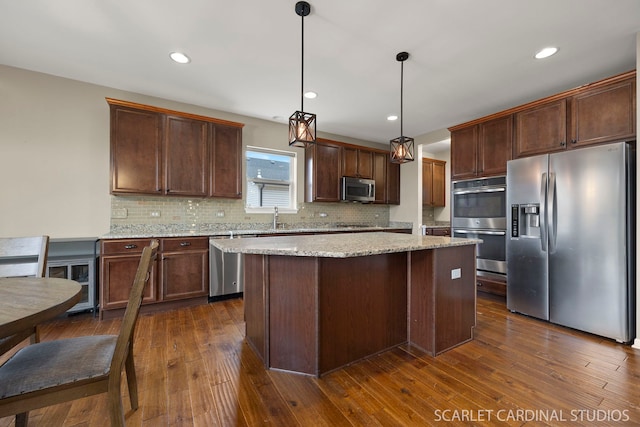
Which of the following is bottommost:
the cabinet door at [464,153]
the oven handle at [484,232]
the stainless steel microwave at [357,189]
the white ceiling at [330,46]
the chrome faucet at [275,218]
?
the oven handle at [484,232]

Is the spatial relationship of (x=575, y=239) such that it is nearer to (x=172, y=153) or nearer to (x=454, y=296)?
(x=454, y=296)

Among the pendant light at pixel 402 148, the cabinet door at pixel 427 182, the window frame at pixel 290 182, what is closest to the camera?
the pendant light at pixel 402 148

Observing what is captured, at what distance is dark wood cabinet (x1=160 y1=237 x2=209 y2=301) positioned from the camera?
314 cm

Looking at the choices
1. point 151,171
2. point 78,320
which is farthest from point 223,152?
point 78,320

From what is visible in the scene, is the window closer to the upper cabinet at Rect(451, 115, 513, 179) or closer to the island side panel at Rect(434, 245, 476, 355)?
the upper cabinet at Rect(451, 115, 513, 179)

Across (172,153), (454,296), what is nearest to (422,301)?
(454,296)

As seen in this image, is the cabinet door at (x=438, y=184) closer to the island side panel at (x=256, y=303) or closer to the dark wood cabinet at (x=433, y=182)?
the dark wood cabinet at (x=433, y=182)

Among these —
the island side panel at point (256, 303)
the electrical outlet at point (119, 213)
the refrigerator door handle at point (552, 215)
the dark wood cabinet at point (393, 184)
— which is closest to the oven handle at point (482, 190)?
the refrigerator door handle at point (552, 215)

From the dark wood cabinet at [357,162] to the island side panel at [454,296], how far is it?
2.91 m

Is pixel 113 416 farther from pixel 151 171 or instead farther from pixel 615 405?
pixel 151 171

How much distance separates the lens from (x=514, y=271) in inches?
121

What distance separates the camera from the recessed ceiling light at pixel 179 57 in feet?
8.58

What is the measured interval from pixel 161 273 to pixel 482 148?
4286mm

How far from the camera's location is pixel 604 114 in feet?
8.50
